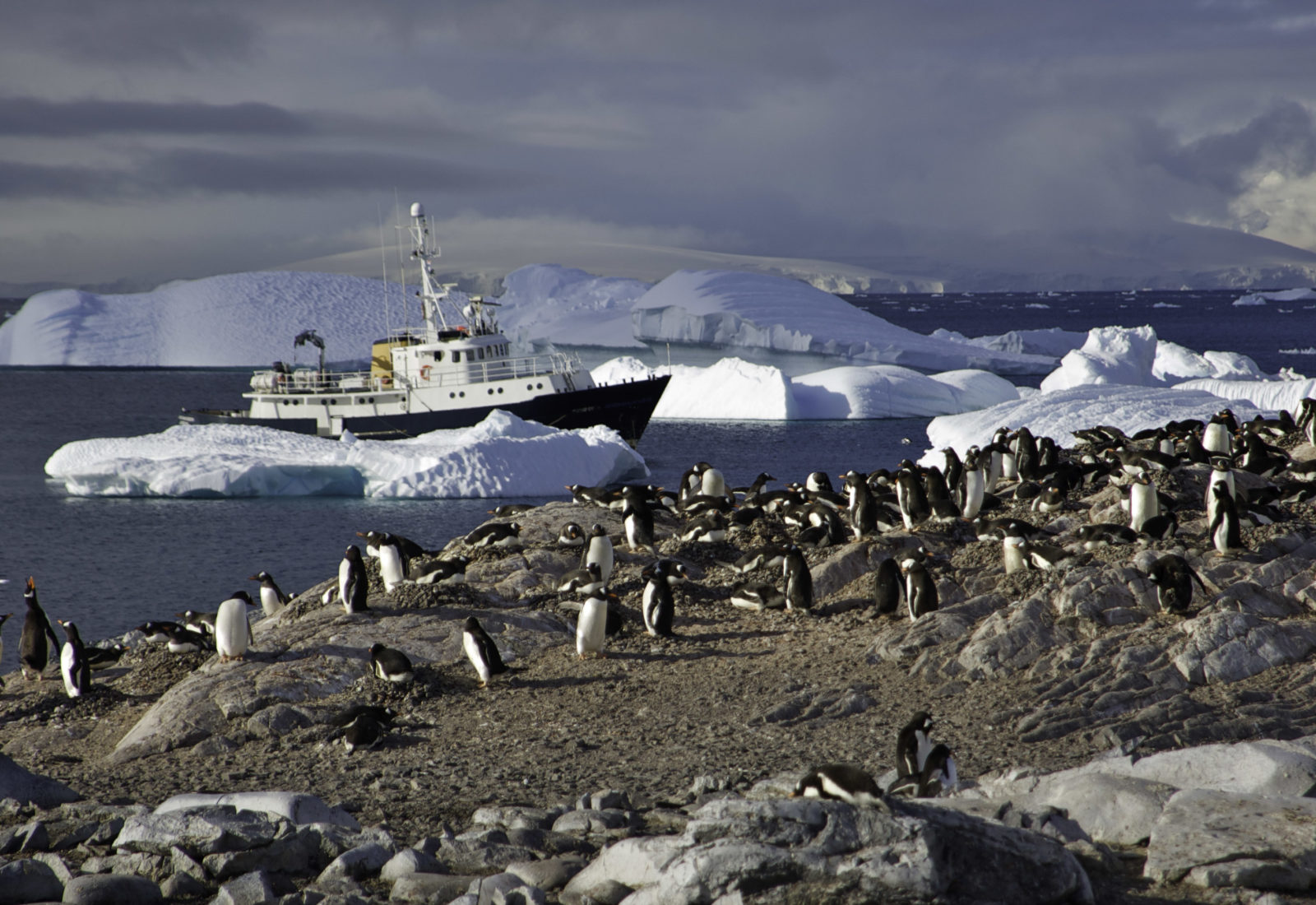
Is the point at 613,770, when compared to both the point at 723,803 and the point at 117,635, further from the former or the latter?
the point at 117,635

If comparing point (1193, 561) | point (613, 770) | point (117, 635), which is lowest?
point (117, 635)

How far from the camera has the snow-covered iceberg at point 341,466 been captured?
26.7 m

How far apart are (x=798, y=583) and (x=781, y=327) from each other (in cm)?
3907

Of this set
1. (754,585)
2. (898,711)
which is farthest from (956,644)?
(754,585)

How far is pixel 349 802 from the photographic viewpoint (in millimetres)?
6500

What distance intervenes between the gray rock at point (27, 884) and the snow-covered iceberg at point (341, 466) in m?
21.8

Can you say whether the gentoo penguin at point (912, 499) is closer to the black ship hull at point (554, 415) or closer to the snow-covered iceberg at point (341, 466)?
the snow-covered iceberg at point (341, 466)

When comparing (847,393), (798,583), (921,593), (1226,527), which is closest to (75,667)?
(798,583)

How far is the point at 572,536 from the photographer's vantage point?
1194 cm

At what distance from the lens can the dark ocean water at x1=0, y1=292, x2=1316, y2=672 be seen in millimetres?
18688

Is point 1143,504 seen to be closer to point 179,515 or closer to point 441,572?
point 441,572

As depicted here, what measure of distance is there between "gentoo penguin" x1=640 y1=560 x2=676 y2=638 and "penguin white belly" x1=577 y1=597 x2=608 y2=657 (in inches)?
18.6

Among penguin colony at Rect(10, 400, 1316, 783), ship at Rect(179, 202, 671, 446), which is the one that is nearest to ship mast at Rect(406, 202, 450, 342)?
ship at Rect(179, 202, 671, 446)

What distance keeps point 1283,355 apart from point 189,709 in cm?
7342
